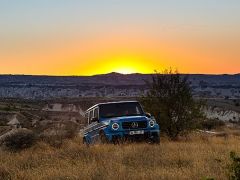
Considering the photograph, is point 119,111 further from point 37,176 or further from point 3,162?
point 37,176

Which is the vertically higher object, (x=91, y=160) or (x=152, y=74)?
(x=152, y=74)

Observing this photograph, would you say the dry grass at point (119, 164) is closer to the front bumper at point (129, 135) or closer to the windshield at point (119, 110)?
the front bumper at point (129, 135)

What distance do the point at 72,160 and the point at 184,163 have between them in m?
2.95

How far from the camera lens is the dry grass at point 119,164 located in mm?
10750

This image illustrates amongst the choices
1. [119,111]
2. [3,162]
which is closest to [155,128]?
[119,111]

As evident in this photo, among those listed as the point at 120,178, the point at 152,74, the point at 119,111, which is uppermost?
the point at 152,74

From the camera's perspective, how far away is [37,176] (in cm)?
1097

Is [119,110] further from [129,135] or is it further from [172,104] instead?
[172,104]

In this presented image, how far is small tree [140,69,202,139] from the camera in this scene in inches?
1053

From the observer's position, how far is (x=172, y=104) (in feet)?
89.4

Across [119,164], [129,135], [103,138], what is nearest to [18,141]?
[103,138]

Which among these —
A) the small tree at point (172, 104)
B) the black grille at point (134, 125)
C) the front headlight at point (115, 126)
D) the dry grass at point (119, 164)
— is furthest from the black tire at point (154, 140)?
the small tree at point (172, 104)

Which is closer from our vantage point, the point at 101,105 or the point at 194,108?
the point at 101,105

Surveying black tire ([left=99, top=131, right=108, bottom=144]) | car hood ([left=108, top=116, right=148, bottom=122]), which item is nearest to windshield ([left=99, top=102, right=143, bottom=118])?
car hood ([left=108, top=116, right=148, bottom=122])
